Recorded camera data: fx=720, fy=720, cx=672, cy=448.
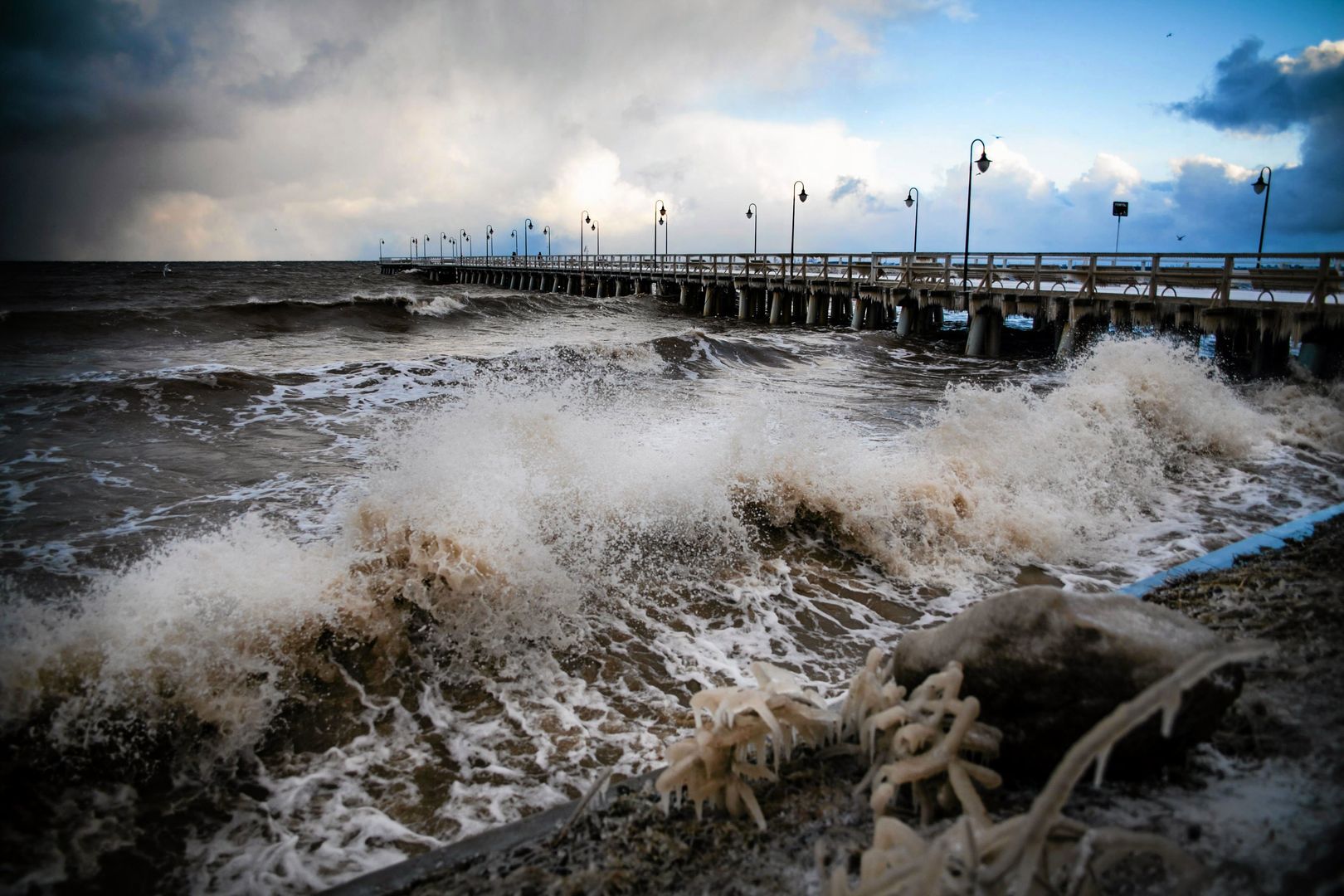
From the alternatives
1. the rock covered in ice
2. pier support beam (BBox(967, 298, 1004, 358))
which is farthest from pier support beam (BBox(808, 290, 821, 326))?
the rock covered in ice

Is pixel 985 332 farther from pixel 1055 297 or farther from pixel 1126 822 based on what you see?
pixel 1126 822

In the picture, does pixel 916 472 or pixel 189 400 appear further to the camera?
pixel 189 400

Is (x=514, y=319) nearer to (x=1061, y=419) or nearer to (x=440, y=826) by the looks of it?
(x=1061, y=419)

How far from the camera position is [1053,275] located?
21.4 meters

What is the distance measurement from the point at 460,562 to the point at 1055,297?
19.9 m

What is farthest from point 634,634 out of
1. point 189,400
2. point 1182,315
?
point 1182,315

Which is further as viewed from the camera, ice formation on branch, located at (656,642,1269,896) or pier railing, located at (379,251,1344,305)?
pier railing, located at (379,251,1344,305)

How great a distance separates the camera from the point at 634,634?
5.71 meters

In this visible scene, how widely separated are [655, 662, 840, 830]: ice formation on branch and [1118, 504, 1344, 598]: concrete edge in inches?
146

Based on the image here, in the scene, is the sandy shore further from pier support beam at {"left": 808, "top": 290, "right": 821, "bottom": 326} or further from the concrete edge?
pier support beam at {"left": 808, "top": 290, "right": 821, "bottom": 326}

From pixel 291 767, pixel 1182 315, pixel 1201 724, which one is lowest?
pixel 291 767

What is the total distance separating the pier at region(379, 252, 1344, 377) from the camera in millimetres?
14781

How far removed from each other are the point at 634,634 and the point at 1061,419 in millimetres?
7997

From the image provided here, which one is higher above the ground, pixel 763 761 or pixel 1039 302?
pixel 1039 302
